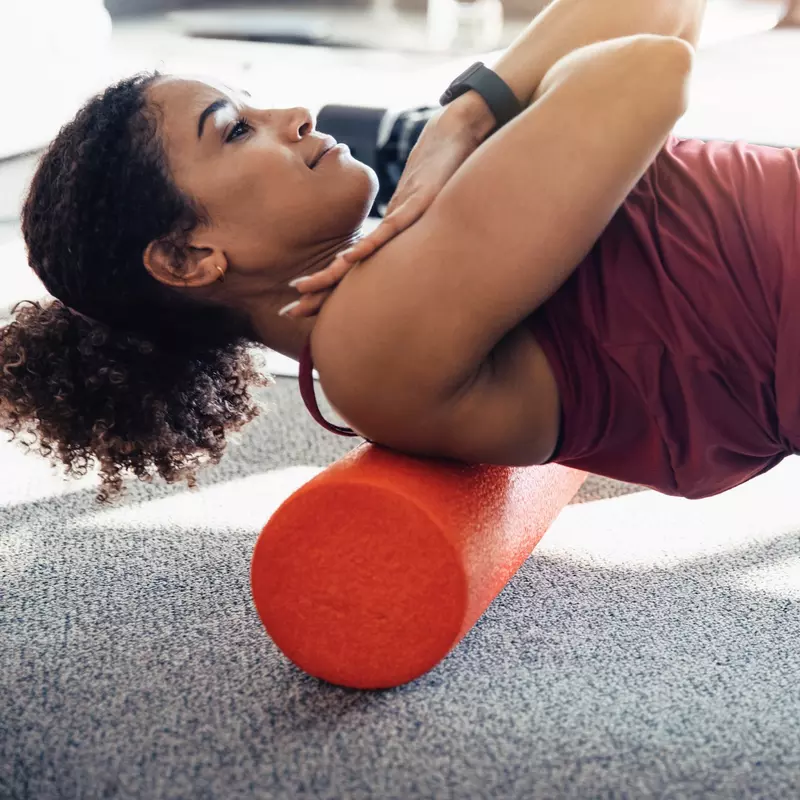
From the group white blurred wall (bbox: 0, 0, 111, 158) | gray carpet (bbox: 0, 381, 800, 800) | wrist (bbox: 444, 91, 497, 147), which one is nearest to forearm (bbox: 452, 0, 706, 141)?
wrist (bbox: 444, 91, 497, 147)

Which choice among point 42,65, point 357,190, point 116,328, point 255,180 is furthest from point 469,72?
point 42,65

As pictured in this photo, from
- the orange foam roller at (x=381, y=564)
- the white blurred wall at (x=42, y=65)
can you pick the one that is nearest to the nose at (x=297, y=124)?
the orange foam roller at (x=381, y=564)

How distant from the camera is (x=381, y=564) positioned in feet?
4.21

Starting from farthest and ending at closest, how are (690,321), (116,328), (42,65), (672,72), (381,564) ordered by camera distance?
(42,65) → (116,328) → (381,564) → (690,321) → (672,72)

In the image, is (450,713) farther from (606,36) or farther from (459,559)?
Result: (606,36)

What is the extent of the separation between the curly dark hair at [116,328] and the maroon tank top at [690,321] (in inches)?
10.4

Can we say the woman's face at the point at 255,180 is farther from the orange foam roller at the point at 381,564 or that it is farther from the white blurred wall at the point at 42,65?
the white blurred wall at the point at 42,65

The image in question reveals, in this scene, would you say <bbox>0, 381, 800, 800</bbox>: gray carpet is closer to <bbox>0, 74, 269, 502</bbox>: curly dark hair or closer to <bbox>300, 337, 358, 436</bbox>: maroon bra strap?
<bbox>0, 74, 269, 502</bbox>: curly dark hair

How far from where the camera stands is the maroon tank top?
3.83 ft

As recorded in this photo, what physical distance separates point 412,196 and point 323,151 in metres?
0.20

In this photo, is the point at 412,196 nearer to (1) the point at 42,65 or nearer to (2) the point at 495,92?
(2) the point at 495,92

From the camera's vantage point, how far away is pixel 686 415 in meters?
1.22

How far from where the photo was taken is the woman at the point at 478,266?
1.08 m

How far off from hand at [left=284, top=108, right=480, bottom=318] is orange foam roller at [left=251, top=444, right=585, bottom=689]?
0.78ft
